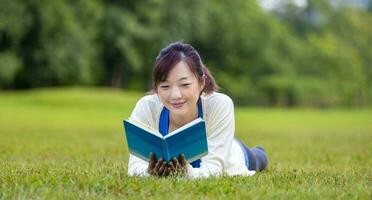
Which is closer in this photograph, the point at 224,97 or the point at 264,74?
the point at 224,97

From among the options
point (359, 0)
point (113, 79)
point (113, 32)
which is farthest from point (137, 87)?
point (359, 0)

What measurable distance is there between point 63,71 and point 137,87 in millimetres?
12040

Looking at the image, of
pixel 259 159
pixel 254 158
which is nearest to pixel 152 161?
pixel 254 158

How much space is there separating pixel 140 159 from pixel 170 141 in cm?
64

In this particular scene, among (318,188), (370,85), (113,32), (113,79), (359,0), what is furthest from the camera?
(359,0)

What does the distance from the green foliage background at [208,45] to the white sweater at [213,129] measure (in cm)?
2560

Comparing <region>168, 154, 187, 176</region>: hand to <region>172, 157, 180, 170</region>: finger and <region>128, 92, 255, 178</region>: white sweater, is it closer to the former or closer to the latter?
<region>172, 157, 180, 170</region>: finger

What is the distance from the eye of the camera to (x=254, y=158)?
6504 mm

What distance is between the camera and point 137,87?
5059cm

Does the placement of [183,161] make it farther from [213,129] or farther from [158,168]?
[213,129]

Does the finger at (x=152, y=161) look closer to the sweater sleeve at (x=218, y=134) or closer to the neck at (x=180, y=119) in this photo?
the sweater sleeve at (x=218, y=134)

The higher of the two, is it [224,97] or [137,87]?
[224,97]

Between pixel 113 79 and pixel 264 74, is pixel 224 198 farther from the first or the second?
pixel 264 74

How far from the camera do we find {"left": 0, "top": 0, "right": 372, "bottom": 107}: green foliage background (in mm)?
37531
